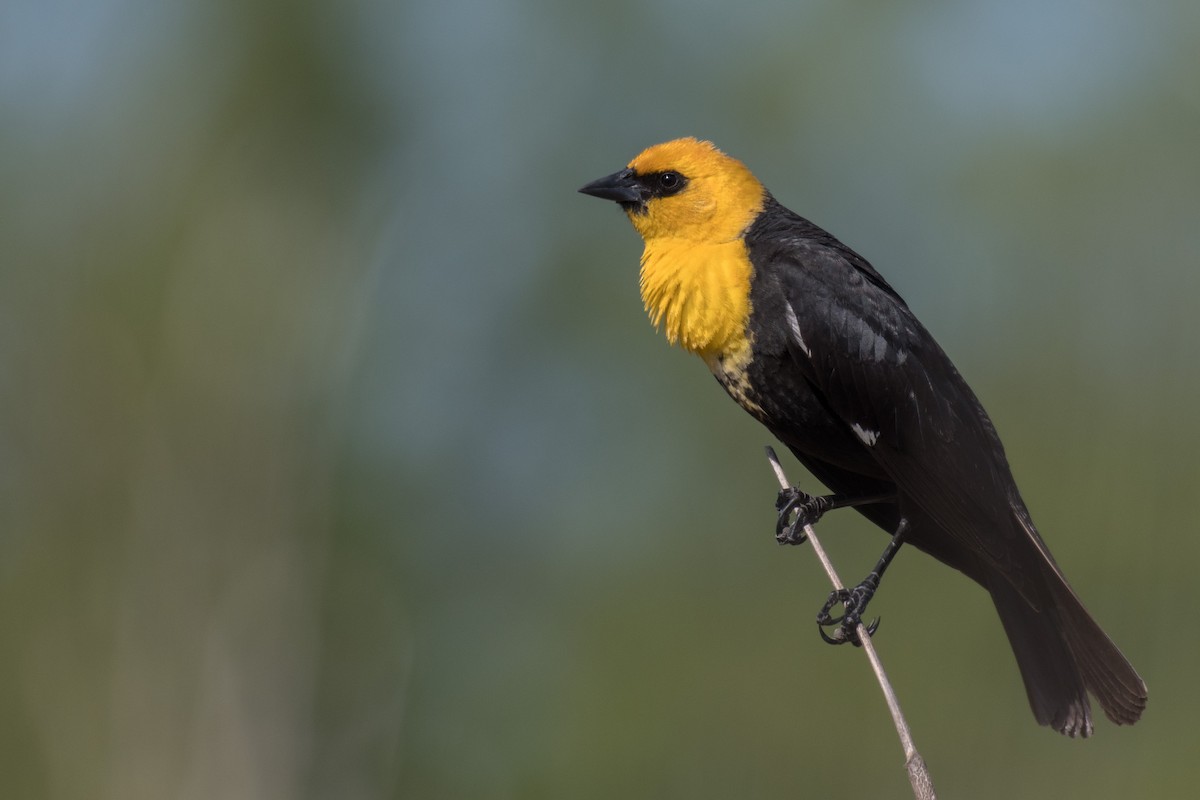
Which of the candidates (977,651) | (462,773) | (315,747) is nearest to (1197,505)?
(977,651)

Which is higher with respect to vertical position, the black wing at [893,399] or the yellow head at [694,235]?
the yellow head at [694,235]

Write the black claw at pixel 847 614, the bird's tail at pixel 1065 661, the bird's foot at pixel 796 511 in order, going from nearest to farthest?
the bird's tail at pixel 1065 661 → the black claw at pixel 847 614 → the bird's foot at pixel 796 511

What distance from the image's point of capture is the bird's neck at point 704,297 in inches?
155

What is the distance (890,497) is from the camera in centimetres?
424

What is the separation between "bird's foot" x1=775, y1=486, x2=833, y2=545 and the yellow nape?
58 cm

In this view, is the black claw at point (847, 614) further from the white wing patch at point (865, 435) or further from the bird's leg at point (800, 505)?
the white wing patch at point (865, 435)

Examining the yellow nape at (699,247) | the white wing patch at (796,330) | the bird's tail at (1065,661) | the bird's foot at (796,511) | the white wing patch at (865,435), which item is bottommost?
the bird's tail at (1065,661)

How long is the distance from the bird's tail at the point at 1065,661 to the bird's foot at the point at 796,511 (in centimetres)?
62

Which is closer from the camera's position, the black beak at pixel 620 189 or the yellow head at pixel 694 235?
the yellow head at pixel 694 235

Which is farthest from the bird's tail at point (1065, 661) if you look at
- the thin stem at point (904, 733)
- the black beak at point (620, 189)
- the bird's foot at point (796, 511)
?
the black beak at point (620, 189)

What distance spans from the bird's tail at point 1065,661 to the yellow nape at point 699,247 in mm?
1266

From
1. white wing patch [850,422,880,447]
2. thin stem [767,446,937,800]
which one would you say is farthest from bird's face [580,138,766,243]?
thin stem [767,446,937,800]

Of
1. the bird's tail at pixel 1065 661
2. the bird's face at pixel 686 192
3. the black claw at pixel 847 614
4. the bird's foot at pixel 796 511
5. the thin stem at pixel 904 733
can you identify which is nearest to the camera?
the thin stem at pixel 904 733

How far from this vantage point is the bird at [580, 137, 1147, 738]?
12.9ft
